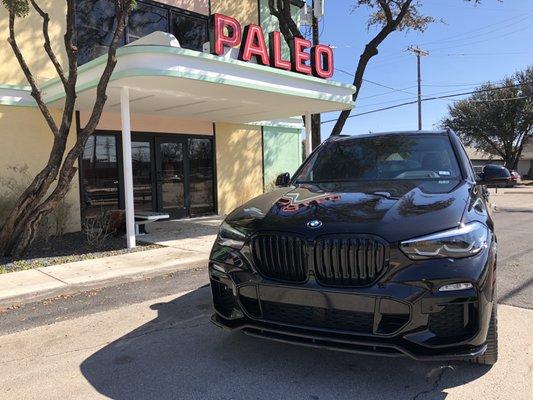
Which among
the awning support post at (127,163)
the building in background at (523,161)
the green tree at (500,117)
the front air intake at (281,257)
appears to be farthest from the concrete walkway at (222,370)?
the building in background at (523,161)

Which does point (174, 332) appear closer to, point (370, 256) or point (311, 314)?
point (311, 314)

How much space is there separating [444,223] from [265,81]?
725 centimetres

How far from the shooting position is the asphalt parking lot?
323 centimetres

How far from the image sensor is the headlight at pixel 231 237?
343 cm

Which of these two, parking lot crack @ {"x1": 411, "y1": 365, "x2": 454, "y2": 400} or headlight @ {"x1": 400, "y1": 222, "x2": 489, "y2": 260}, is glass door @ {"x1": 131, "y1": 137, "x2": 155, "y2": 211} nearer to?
parking lot crack @ {"x1": 411, "y1": 365, "x2": 454, "y2": 400}

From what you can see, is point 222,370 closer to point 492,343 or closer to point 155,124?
point 492,343

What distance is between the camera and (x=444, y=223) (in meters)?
3.03

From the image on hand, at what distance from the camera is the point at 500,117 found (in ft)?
144

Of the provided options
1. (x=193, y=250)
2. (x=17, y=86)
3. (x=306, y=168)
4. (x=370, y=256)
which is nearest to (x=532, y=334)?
(x=370, y=256)

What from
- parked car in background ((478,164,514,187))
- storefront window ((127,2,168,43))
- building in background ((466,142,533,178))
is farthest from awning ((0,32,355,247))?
building in background ((466,142,533,178))

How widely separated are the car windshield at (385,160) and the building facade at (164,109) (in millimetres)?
3986

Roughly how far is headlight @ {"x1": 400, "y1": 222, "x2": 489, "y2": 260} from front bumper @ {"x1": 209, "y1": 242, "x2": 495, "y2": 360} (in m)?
0.04

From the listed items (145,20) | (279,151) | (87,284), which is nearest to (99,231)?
(87,284)

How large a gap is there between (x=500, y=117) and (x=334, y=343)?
46701 mm
